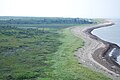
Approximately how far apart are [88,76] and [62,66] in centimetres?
853

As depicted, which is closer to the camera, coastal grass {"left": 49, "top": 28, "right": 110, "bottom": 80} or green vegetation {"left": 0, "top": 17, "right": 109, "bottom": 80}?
coastal grass {"left": 49, "top": 28, "right": 110, "bottom": 80}

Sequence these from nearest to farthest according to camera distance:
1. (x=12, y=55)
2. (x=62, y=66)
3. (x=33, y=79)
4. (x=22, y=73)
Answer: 1. (x=33, y=79)
2. (x=22, y=73)
3. (x=62, y=66)
4. (x=12, y=55)

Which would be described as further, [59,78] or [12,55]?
[12,55]

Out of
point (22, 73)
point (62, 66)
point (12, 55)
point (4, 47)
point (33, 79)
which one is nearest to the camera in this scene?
point (33, 79)

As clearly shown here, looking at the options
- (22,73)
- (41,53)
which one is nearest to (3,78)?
(22,73)

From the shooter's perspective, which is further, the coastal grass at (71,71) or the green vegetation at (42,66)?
the green vegetation at (42,66)

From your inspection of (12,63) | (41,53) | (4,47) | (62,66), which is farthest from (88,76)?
(4,47)

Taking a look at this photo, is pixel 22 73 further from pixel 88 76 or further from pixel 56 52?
pixel 56 52

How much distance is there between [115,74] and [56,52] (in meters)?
23.5

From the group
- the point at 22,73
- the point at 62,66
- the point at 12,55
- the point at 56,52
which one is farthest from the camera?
the point at 56,52

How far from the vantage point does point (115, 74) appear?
47125 millimetres

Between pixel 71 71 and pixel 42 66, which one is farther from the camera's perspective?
pixel 42 66

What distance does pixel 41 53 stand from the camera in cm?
6588

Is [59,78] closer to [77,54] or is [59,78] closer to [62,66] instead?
[62,66]
